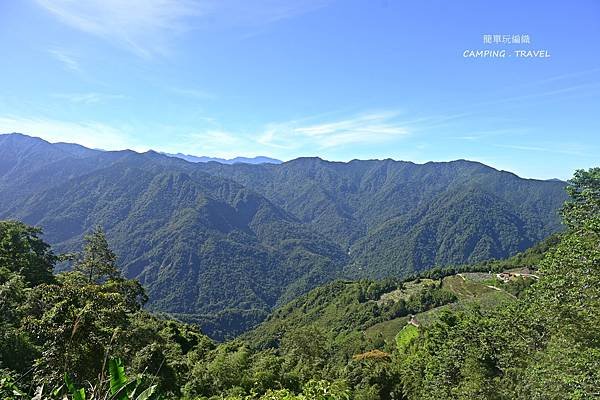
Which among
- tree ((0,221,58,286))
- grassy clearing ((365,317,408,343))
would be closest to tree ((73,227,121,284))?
A: tree ((0,221,58,286))

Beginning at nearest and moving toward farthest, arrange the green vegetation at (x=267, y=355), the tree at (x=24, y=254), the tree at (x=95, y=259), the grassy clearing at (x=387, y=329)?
the green vegetation at (x=267, y=355) → the tree at (x=24, y=254) → the tree at (x=95, y=259) → the grassy clearing at (x=387, y=329)

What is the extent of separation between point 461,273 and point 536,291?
105 meters

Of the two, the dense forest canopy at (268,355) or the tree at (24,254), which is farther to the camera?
the tree at (24,254)

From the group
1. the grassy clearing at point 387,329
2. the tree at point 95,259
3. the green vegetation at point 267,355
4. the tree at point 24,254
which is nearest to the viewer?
the green vegetation at point 267,355

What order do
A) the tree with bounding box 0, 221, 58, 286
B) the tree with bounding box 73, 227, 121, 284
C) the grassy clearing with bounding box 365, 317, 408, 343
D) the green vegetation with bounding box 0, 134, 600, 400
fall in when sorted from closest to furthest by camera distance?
1. the green vegetation with bounding box 0, 134, 600, 400
2. the tree with bounding box 0, 221, 58, 286
3. the tree with bounding box 73, 227, 121, 284
4. the grassy clearing with bounding box 365, 317, 408, 343

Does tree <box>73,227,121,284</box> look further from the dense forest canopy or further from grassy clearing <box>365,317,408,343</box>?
grassy clearing <box>365,317,408,343</box>

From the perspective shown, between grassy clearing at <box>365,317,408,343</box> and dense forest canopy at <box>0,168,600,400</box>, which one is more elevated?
dense forest canopy at <box>0,168,600,400</box>

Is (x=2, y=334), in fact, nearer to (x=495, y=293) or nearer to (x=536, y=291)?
(x=536, y=291)

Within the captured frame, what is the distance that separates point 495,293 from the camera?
86.8 meters

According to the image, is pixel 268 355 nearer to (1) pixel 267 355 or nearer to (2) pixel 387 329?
(1) pixel 267 355

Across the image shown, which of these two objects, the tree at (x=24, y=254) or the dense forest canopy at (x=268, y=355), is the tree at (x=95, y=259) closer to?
the dense forest canopy at (x=268, y=355)

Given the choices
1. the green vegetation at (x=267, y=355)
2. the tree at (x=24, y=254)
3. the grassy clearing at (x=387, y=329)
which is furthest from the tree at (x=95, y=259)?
the grassy clearing at (x=387, y=329)

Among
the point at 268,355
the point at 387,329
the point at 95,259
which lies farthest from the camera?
the point at 387,329

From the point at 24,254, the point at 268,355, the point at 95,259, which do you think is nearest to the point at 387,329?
the point at 268,355
